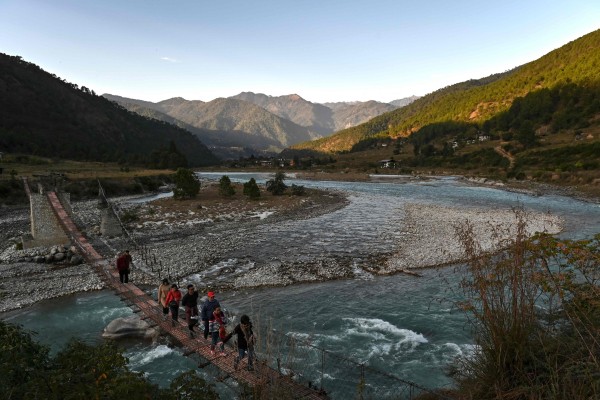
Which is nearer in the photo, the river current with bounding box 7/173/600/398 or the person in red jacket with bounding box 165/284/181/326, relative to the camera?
the river current with bounding box 7/173/600/398

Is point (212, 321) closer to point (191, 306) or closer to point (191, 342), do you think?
point (191, 342)

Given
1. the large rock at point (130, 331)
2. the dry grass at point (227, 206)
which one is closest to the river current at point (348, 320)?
the large rock at point (130, 331)

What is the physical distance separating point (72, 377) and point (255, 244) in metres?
26.4

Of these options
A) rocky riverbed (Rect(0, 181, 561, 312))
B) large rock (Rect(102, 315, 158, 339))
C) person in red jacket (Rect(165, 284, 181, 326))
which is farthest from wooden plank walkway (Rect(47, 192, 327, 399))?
rocky riverbed (Rect(0, 181, 561, 312))

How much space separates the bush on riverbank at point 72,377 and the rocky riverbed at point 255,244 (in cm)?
1133

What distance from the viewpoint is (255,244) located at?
33.7 meters

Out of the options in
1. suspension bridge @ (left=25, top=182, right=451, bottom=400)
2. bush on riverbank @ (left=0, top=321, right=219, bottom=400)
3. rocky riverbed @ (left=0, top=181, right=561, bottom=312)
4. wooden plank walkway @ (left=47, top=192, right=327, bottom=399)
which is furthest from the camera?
rocky riverbed @ (left=0, top=181, right=561, bottom=312)

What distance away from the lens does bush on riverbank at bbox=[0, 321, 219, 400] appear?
6.51 m

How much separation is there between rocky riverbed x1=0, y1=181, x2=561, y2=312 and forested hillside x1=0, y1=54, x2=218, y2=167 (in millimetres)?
81458

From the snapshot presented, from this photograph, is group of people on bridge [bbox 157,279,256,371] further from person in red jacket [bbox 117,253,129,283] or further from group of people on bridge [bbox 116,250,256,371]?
person in red jacket [bbox 117,253,129,283]

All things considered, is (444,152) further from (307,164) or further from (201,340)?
(201,340)

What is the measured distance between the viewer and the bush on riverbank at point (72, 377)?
21.4 feet

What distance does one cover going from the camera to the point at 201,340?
13812mm

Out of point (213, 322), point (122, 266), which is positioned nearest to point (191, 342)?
point (213, 322)
